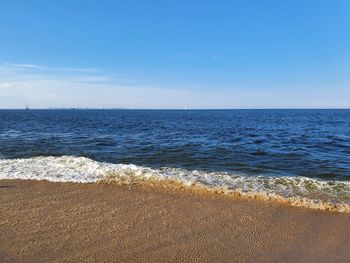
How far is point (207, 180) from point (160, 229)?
13.8ft

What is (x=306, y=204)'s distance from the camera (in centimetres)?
793

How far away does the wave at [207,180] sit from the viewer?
852 centimetres

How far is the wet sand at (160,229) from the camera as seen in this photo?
5.30 meters

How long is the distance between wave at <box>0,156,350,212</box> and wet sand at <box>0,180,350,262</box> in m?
0.72

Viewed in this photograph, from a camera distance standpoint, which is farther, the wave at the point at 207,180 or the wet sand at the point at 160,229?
the wave at the point at 207,180

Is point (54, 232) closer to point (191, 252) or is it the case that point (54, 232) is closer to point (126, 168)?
point (191, 252)

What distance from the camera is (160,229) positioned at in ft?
20.5

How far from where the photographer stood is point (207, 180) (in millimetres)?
10211

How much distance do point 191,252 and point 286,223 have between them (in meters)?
2.55

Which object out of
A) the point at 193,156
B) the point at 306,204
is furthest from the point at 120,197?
the point at 193,156

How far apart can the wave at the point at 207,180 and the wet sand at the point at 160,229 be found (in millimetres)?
715

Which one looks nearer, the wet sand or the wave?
the wet sand

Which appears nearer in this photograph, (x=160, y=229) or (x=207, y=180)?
(x=160, y=229)

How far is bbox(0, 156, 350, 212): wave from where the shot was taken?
852cm
